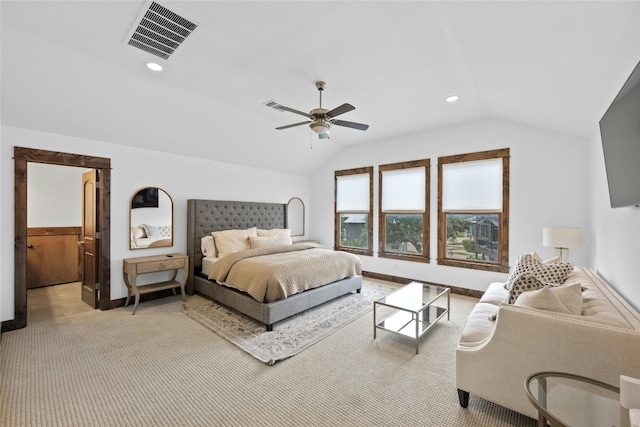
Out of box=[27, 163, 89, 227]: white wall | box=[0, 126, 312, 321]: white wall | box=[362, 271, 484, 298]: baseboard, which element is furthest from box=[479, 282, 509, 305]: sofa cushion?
box=[27, 163, 89, 227]: white wall

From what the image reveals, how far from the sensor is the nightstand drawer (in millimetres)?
3769

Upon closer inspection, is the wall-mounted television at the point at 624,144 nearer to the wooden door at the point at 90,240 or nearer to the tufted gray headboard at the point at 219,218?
the tufted gray headboard at the point at 219,218

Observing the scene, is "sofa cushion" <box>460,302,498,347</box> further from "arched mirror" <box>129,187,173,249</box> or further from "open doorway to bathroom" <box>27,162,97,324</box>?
"open doorway to bathroom" <box>27,162,97,324</box>

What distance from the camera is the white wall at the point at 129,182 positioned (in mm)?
3135

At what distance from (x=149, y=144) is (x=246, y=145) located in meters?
1.52

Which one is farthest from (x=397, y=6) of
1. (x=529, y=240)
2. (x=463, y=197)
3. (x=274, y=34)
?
(x=529, y=240)

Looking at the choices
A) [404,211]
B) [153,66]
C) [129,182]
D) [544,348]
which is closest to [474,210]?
[404,211]

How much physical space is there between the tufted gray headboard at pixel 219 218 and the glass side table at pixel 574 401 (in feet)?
15.0

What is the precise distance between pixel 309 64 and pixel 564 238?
3.65 m

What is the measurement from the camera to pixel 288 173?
21.2 feet

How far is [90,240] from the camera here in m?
4.01

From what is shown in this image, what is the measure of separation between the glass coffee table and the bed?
908 millimetres

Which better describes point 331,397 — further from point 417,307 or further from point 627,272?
point 627,272

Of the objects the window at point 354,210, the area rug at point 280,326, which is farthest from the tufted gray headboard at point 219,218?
the window at point 354,210
